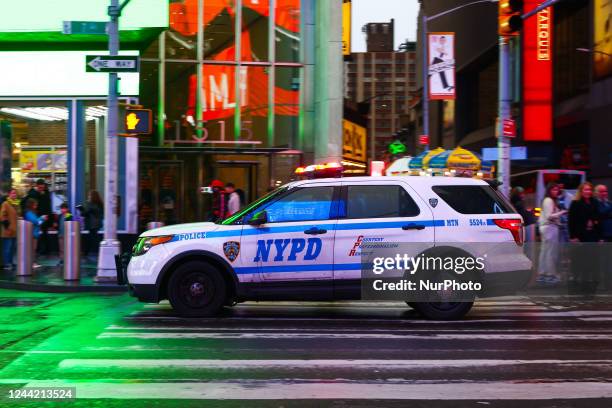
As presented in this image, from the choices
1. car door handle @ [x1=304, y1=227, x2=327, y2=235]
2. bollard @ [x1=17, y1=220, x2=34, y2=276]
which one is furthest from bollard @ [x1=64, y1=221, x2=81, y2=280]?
car door handle @ [x1=304, y1=227, x2=327, y2=235]

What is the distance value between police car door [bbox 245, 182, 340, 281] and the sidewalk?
443cm

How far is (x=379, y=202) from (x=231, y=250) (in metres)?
2.04

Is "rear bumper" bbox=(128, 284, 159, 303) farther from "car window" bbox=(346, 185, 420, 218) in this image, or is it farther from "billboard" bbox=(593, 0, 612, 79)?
"billboard" bbox=(593, 0, 612, 79)

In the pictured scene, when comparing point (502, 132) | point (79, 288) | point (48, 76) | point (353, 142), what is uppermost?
point (48, 76)

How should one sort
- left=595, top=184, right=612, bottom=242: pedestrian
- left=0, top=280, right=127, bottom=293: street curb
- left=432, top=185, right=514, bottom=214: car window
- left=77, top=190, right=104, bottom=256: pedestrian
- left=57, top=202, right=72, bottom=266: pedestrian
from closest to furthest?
left=432, top=185, right=514, bottom=214: car window, left=0, top=280, right=127, bottom=293: street curb, left=595, top=184, right=612, bottom=242: pedestrian, left=57, top=202, right=72, bottom=266: pedestrian, left=77, top=190, right=104, bottom=256: pedestrian

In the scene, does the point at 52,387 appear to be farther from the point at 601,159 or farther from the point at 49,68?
the point at 601,159

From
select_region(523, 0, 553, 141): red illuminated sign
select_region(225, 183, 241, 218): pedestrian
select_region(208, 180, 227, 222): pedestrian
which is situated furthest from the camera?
select_region(523, 0, 553, 141): red illuminated sign

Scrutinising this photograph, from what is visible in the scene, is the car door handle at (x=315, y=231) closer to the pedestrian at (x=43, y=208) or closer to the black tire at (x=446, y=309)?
the black tire at (x=446, y=309)

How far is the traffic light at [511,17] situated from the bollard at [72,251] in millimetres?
9336

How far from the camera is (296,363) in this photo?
23.0 ft

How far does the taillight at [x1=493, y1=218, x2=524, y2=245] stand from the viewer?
9633mm

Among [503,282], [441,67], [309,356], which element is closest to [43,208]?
[441,67]

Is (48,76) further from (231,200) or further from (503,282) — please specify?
(503,282)

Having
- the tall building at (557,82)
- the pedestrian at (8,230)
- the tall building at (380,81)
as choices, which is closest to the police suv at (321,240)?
the pedestrian at (8,230)
